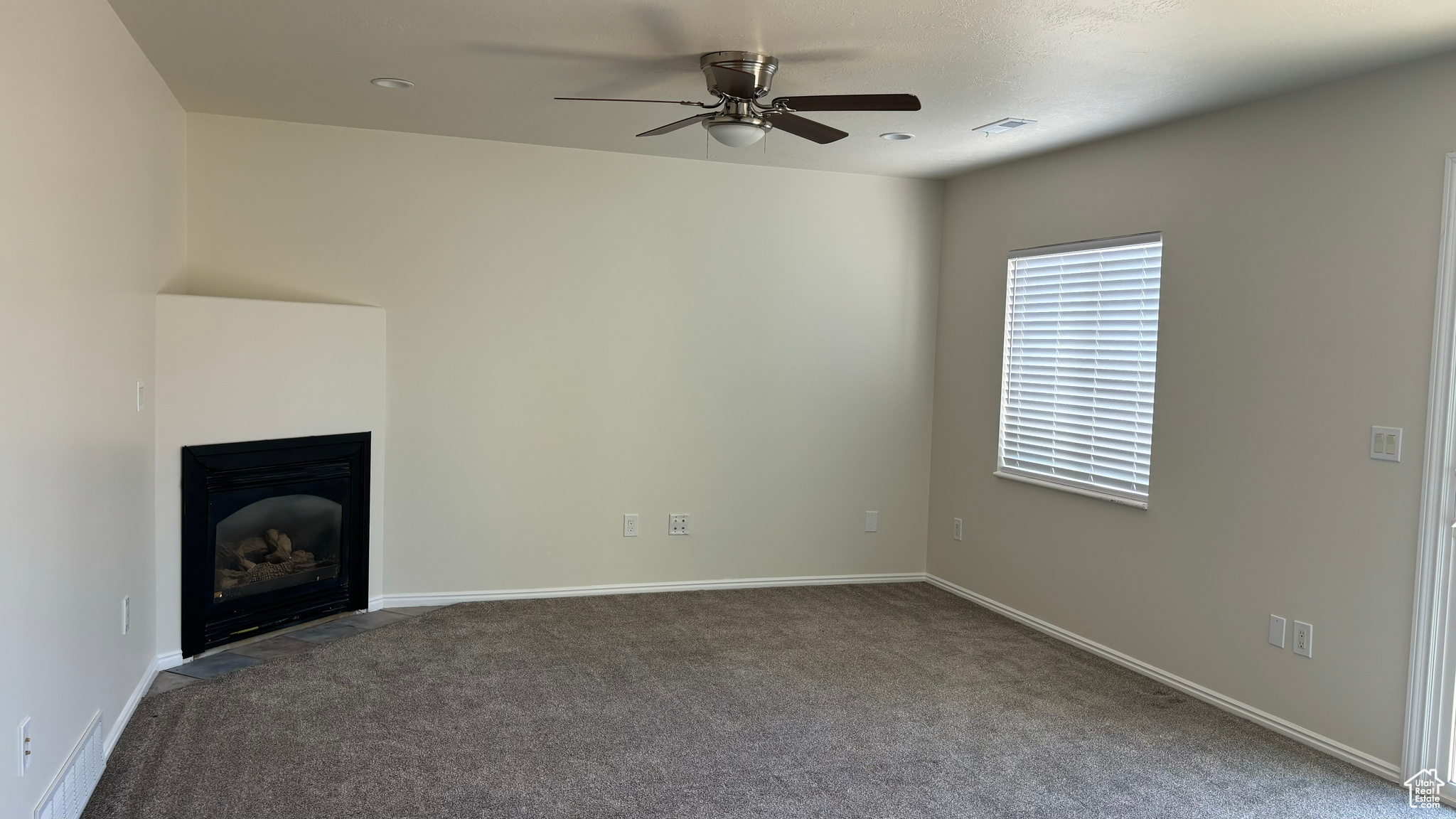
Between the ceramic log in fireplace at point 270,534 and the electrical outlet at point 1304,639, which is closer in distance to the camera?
the electrical outlet at point 1304,639

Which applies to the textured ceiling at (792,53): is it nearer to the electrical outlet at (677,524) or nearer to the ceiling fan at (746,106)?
the ceiling fan at (746,106)

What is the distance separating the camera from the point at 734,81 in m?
3.34

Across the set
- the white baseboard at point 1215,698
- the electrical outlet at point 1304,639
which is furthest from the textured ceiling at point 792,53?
the white baseboard at point 1215,698

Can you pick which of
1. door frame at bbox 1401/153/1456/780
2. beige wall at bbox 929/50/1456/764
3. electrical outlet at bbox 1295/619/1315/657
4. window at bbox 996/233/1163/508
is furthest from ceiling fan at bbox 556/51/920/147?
electrical outlet at bbox 1295/619/1315/657

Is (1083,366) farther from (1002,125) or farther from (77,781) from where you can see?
(77,781)

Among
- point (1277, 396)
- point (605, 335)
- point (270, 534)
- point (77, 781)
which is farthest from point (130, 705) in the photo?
point (1277, 396)

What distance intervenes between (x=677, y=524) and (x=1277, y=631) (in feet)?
9.99

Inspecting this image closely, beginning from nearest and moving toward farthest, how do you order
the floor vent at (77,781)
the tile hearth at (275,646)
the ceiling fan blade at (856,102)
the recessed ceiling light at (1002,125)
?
the floor vent at (77,781) < the ceiling fan blade at (856,102) < the tile hearth at (275,646) < the recessed ceiling light at (1002,125)

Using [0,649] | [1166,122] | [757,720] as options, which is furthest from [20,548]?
[1166,122]

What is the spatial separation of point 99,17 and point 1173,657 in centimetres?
471

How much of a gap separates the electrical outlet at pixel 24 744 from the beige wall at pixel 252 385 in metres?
1.64

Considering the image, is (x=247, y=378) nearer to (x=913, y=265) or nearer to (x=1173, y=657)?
(x=913, y=265)

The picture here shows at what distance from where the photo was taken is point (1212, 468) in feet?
12.8

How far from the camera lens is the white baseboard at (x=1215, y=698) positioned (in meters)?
3.29
